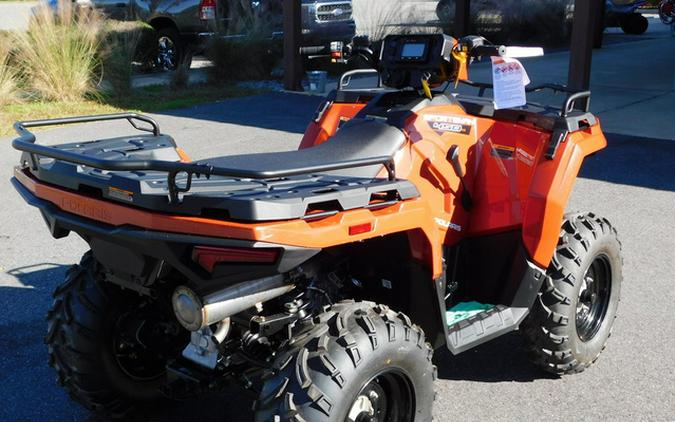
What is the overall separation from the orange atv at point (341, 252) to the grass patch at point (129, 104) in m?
7.22

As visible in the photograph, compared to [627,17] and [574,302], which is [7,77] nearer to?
[574,302]

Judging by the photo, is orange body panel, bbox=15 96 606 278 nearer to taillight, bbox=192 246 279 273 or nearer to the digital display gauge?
the digital display gauge

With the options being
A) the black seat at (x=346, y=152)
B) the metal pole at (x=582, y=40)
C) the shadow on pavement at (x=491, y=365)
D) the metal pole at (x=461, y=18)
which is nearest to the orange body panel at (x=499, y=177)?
the black seat at (x=346, y=152)

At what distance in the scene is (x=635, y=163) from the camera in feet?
27.4

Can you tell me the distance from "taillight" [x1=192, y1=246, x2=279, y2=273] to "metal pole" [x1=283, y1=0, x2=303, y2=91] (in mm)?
10440

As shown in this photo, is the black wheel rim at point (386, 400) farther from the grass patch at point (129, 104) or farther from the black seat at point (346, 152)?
the grass patch at point (129, 104)

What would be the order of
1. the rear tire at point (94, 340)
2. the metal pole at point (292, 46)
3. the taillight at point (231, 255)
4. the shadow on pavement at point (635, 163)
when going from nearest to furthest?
the taillight at point (231, 255) → the rear tire at point (94, 340) → the shadow on pavement at point (635, 163) → the metal pole at point (292, 46)

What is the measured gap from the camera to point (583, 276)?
148 inches

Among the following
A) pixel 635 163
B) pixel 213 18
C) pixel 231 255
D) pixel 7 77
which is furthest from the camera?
pixel 213 18

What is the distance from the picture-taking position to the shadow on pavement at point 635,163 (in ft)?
25.4

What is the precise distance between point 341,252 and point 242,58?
11.3m

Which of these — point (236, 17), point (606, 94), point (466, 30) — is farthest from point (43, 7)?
point (606, 94)

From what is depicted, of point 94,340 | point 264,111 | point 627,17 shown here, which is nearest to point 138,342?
point 94,340

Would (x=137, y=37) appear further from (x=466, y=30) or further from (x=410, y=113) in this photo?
(x=410, y=113)
